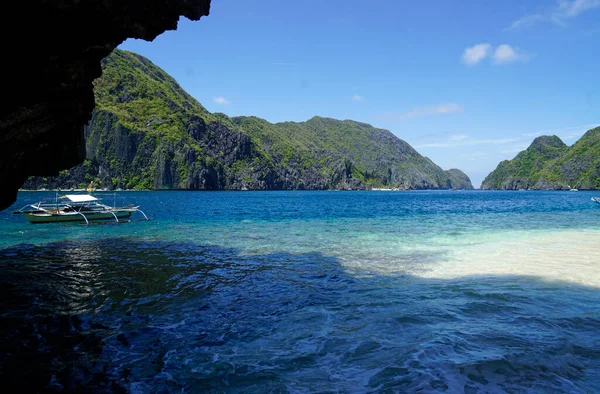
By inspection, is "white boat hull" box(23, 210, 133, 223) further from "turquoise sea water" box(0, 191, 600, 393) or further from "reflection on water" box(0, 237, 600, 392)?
"reflection on water" box(0, 237, 600, 392)

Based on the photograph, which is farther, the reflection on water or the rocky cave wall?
the rocky cave wall

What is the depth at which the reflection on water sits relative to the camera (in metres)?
5.95

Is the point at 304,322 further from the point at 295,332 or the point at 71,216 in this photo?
the point at 71,216

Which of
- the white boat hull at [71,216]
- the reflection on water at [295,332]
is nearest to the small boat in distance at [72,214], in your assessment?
the white boat hull at [71,216]

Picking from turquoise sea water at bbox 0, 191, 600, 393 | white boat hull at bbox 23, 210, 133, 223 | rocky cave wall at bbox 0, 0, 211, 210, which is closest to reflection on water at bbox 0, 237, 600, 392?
turquoise sea water at bbox 0, 191, 600, 393

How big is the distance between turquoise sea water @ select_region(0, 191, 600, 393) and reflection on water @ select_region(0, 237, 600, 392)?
4 cm

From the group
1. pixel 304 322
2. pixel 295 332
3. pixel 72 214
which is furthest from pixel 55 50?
pixel 72 214

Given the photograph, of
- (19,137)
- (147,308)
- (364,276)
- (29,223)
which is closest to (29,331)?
(147,308)

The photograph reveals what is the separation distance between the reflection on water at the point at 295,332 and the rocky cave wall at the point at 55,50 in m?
5.21

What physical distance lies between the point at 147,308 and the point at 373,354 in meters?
6.52

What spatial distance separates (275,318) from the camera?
912 cm

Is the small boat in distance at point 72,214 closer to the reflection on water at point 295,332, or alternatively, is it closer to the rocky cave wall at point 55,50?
the reflection on water at point 295,332

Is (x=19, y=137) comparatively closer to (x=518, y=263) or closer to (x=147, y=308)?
(x=147, y=308)

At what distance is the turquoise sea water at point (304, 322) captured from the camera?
19.7ft
